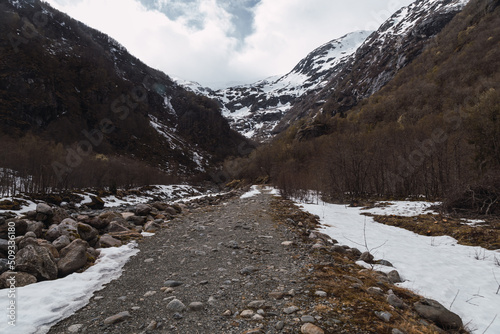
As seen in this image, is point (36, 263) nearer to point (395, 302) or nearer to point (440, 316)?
point (395, 302)

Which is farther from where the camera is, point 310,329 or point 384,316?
point 384,316

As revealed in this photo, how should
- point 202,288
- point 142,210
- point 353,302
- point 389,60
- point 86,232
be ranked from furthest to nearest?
point 389,60, point 142,210, point 86,232, point 202,288, point 353,302

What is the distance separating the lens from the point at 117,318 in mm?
3523

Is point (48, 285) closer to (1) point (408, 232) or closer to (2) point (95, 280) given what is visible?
(2) point (95, 280)

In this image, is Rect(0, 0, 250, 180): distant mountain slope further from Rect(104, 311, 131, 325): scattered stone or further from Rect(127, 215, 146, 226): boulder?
Rect(104, 311, 131, 325): scattered stone

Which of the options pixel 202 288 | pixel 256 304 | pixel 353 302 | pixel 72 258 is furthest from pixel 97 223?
pixel 353 302

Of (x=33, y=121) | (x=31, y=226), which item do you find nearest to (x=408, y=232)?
(x=31, y=226)

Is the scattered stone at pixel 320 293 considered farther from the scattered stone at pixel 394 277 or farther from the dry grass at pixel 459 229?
the dry grass at pixel 459 229

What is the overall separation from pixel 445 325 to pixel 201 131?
204 meters

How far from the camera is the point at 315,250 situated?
6.87 metres

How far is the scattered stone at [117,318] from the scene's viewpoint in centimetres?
348

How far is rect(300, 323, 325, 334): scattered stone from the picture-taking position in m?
2.93

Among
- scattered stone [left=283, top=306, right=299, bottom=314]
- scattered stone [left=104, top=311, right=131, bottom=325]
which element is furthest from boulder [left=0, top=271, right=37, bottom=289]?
scattered stone [left=283, top=306, right=299, bottom=314]

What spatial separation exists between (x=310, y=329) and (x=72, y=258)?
5.71 m
